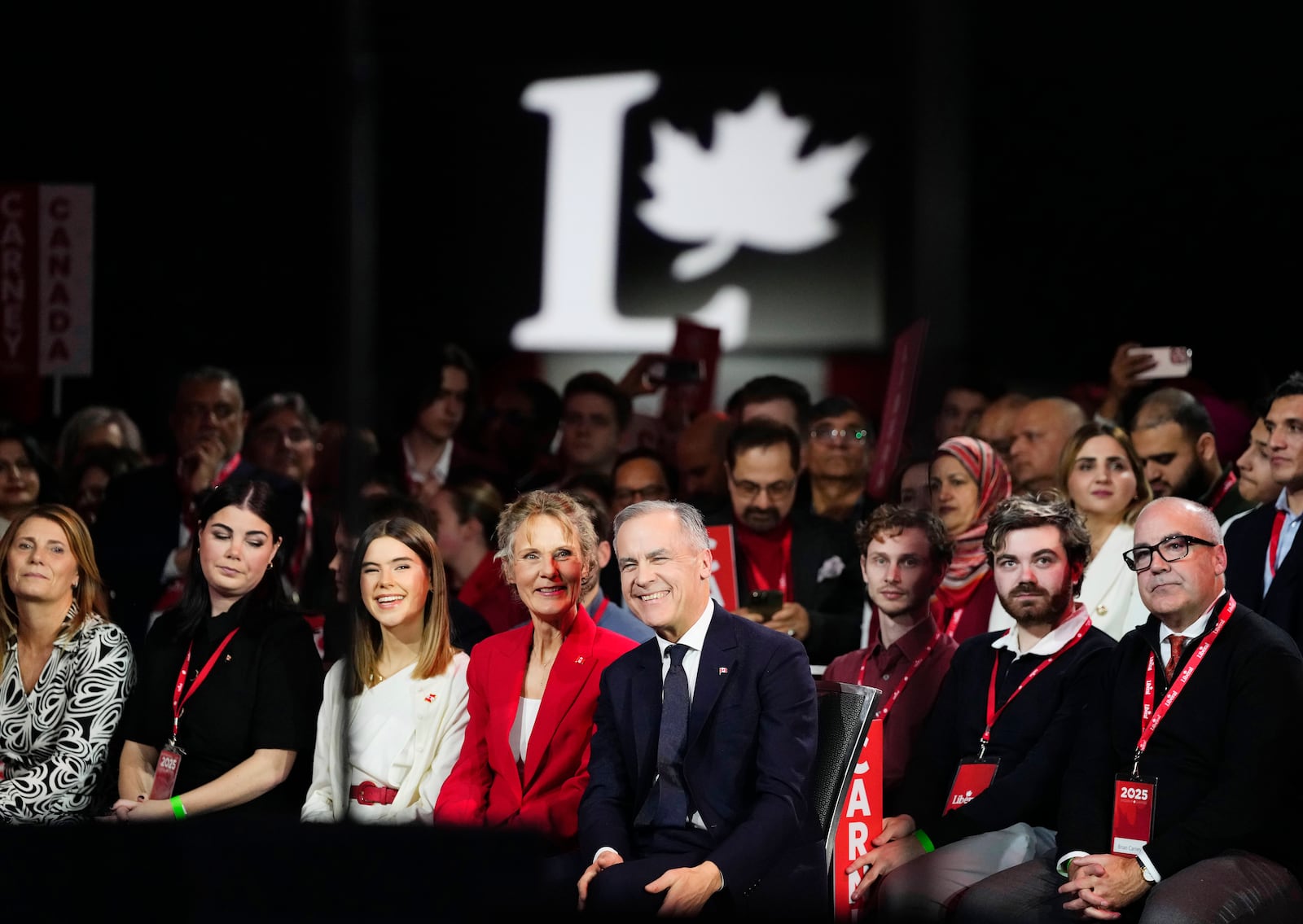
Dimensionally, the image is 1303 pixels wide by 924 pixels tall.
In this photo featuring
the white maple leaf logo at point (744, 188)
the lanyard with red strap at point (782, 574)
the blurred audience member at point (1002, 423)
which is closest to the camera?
the lanyard with red strap at point (782, 574)

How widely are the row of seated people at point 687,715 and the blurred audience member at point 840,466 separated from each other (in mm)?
633

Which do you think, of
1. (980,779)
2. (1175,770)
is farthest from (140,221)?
(1175,770)

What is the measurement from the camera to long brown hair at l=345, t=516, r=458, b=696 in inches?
122

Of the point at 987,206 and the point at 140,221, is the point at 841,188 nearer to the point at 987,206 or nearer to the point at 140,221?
the point at 987,206

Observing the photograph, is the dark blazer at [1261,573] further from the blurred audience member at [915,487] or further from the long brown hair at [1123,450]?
the blurred audience member at [915,487]

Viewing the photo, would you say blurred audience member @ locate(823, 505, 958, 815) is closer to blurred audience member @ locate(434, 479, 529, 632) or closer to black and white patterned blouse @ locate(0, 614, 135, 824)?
blurred audience member @ locate(434, 479, 529, 632)

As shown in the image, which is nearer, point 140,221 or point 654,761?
point 654,761

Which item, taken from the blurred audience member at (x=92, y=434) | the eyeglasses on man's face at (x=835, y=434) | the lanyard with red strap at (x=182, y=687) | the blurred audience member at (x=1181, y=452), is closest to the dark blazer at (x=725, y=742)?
the lanyard with red strap at (x=182, y=687)

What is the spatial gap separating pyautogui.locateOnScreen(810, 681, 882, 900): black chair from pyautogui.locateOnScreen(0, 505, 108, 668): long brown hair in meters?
1.65

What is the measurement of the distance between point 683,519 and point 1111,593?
3.50ft

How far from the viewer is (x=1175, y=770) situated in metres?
2.69

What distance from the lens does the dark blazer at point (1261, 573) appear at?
9.75 feet

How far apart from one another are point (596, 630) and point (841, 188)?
3.17 m

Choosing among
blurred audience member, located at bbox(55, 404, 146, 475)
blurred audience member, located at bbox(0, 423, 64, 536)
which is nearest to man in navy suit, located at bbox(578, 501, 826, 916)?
blurred audience member, located at bbox(0, 423, 64, 536)
